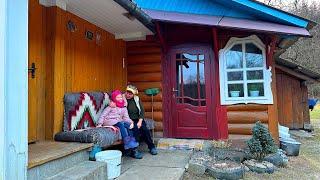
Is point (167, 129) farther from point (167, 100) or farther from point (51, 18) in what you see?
point (51, 18)

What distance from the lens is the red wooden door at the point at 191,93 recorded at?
6.03 meters

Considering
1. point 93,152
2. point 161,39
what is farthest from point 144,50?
point 93,152

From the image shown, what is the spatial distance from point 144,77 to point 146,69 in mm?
177

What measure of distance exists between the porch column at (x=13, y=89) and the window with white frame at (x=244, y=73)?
418 centimetres

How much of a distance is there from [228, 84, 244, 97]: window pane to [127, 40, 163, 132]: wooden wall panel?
4.71 ft

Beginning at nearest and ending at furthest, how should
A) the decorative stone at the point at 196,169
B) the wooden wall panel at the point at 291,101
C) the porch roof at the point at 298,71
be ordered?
the decorative stone at the point at 196,169, the porch roof at the point at 298,71, the wooden wall panel at the point at 291,101

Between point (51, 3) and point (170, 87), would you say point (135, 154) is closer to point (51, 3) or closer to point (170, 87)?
point (170, 87)

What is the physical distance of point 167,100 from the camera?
A: 246 inches

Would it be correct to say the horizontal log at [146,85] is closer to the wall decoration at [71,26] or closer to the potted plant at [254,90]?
the potted plant at [254,90]

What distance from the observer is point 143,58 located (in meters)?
6.47

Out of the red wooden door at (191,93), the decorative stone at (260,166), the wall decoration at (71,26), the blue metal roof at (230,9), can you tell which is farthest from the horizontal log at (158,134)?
the wall decoration at (71,26)

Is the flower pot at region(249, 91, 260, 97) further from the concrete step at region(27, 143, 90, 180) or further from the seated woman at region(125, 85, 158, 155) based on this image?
the concrete step at region(27, 143, 90, 180)

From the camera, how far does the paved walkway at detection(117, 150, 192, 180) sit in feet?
12.5

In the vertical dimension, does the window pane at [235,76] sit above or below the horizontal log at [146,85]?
above
